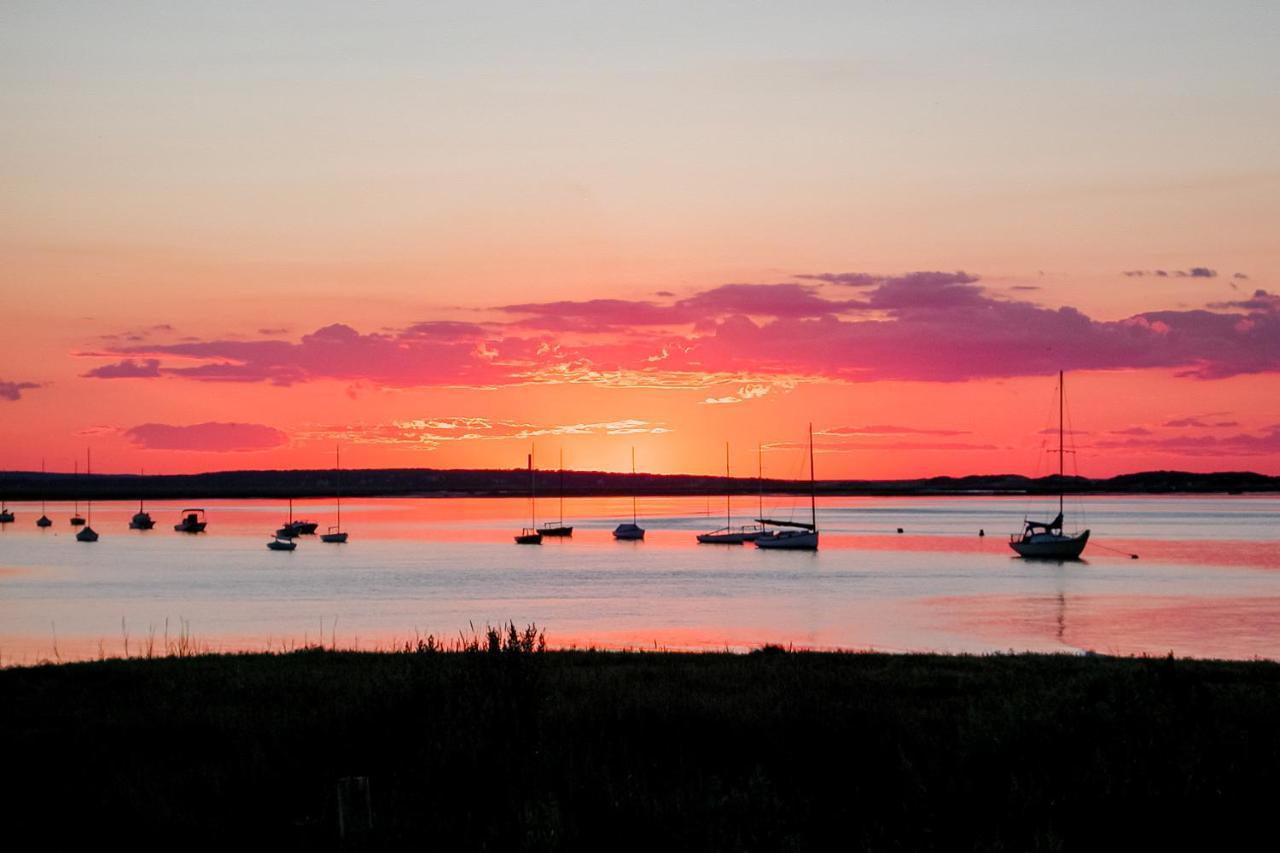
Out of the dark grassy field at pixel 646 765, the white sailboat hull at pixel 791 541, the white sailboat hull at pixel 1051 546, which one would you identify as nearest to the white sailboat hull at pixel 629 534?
the white sailboat hull at pixel 791 541

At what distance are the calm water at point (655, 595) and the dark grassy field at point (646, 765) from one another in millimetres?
24081

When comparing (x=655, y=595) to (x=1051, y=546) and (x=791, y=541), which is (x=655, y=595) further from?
(x=791, y=541)

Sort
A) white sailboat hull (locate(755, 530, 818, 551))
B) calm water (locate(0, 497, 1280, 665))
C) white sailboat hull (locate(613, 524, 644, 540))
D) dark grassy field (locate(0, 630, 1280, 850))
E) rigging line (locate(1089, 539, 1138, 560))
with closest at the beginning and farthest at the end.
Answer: dark grassy field (locate(0, 630, 1280, 850)) < calm water (locate(0, 497, 1280, 665)) < rigging line (locate(1089, 539, 1138, 560)) < white sailboat hull (locate(755, 530, 818, 551)) < white sailboat hull (locate(613, 524, 644, 540))

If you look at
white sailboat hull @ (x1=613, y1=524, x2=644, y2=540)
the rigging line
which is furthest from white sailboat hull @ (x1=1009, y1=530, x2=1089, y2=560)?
white sailboat hull @ (x1=613, y1=524, x2=644, y2=540)

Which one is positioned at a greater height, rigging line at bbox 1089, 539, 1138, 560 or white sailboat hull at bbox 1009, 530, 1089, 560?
white sailboat hull at bbox 1009, 530, 1089, 560

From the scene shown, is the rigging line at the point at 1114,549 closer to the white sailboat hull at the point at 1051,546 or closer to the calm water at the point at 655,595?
the calm water at the point at 655,595

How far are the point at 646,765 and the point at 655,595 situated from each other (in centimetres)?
5681

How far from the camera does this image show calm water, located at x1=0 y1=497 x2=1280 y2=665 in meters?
45.8

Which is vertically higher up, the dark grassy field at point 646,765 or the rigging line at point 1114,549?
the dark grassy field at point 646,765

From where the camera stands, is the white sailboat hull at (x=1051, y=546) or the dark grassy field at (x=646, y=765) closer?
the dark grassy field at (x=646, y=765)

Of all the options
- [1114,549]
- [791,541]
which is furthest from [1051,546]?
[791,541]

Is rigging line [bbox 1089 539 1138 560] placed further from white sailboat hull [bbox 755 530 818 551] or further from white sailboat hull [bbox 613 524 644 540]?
white sailboat hull [bbox 613 524 644 540]

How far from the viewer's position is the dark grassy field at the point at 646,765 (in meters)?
A: 9.67

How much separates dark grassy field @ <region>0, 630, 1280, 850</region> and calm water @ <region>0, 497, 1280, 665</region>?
24081mm
